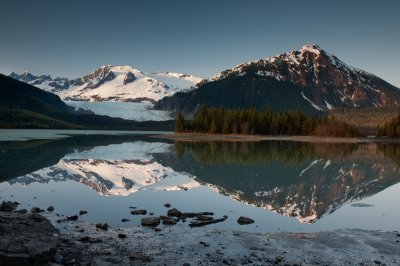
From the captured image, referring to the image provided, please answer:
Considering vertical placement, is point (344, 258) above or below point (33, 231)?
below

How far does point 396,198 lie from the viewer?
3409 centimetres

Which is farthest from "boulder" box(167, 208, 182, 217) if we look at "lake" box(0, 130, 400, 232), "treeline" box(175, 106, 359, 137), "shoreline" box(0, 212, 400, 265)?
"treeline" box(175, 106, 359, 137)

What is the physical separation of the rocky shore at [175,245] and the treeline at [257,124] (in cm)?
14082

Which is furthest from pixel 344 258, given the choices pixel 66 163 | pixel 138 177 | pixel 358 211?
pixel 66 163

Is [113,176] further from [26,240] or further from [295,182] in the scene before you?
[26,240]

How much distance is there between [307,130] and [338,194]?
142715 millimetres

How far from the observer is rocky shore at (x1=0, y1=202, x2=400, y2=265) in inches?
575

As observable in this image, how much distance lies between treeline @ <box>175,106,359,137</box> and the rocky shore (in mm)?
140819

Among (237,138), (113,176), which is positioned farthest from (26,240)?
(237,138)

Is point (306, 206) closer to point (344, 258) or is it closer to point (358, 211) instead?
point (358, 211)

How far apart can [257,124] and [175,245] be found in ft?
499

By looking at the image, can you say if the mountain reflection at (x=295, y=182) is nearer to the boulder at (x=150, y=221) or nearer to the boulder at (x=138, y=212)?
the boulder at (x=138, y=212)

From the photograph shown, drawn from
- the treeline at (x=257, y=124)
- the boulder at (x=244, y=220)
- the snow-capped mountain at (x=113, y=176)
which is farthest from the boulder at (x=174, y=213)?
the treeline at (x=257, y=124)

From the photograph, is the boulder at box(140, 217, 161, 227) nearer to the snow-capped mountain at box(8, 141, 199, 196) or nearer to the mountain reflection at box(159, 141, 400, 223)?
the mountain reflection at box(159, 141, 400, 223)
